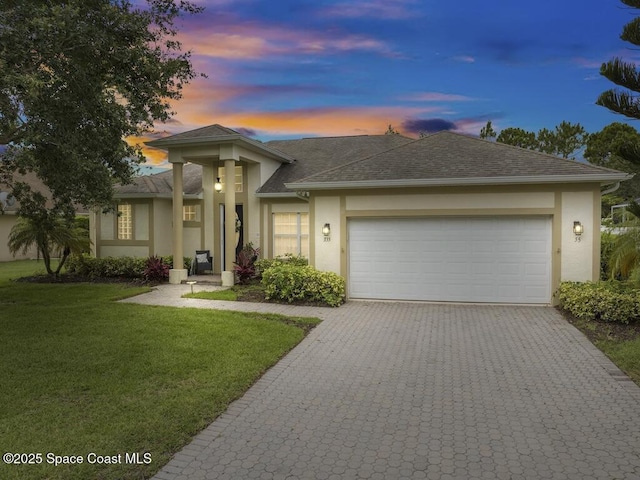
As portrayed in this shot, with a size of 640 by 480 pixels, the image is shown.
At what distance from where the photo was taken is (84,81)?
7.71 meters

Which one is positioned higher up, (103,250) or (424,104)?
(424,104)

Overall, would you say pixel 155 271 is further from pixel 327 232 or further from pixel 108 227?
pixel 327 232

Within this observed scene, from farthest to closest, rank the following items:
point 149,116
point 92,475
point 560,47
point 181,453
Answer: point 560,47 → point 149,116 → point 181,453 → point 92,475

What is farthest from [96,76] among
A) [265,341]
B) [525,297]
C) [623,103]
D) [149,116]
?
[525,297]

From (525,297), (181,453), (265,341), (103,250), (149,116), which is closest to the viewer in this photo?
(181,453)

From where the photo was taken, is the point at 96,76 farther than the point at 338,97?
No

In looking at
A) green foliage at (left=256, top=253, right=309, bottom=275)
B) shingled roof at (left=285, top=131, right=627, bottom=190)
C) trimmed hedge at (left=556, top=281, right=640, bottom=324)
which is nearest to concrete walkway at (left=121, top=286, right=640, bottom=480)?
trimmed hedge at (left=556, top=281, right=640, bottom=324)

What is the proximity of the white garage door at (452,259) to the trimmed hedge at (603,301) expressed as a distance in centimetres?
87

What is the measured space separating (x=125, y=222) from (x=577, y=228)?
15.1 metres

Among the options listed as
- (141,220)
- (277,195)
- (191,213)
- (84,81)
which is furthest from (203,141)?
(84,81)

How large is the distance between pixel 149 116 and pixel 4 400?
6.13m

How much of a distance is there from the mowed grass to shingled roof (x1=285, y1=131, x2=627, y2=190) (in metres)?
4.15

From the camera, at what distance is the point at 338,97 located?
58.2ft

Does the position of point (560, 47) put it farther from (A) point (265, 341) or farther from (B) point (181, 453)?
→ (B) point (181, 453)
